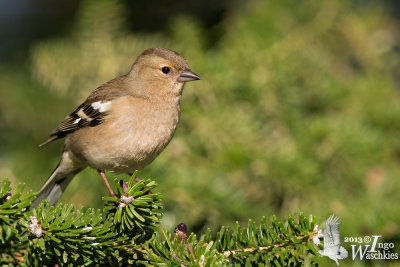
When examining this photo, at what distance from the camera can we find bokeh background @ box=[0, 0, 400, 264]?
148 inches

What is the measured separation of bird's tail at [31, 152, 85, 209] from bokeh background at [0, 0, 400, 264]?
0.10 meters

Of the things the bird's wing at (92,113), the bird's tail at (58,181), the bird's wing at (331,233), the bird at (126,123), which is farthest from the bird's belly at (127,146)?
the bird's wing at (331,233)

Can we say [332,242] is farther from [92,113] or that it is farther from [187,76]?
[92,113]

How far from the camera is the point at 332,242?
7.09 feet

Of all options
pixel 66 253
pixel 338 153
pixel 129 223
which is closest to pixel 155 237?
pixel 129 223

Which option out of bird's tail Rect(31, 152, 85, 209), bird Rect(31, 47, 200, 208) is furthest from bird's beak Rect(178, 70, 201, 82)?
bird's tail Rect(31, 152, 85, 209)

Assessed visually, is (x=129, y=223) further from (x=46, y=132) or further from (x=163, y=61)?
(x=46, y=132)

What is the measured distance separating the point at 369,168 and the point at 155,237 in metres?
2.68

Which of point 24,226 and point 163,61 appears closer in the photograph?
point 24,226

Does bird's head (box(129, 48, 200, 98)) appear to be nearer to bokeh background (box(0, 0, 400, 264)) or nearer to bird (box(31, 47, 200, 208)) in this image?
bird (box(31, 47, 200, 208))

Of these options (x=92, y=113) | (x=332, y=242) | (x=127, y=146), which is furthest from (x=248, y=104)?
(x=332, y=242)

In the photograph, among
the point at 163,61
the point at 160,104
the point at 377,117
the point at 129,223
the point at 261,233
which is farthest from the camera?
the point at 377,117

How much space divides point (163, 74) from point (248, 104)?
105 centimetres

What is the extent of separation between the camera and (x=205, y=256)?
2.10 m
